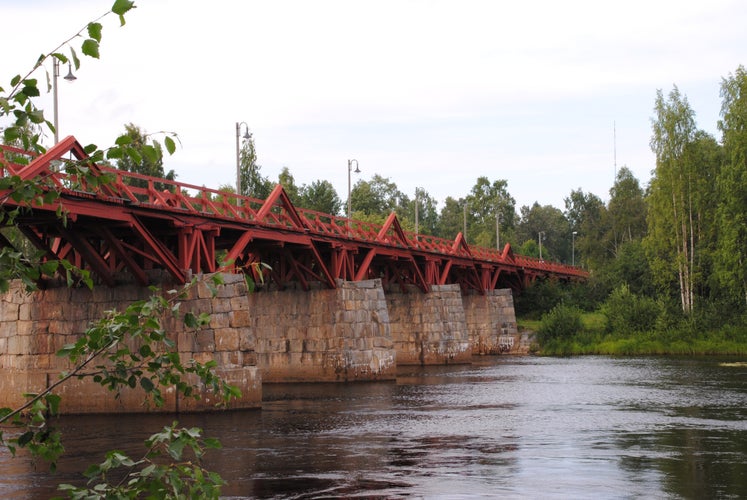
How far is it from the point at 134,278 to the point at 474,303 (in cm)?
4745

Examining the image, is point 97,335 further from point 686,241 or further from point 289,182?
point 289,182

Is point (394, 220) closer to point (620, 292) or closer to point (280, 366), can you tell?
point (280, 366)

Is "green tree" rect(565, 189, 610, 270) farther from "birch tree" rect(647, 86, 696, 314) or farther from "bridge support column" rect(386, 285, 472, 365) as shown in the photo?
"bridge support column" rect(386, 285, 472, 365)

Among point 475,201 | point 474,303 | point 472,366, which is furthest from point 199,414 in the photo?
point 475,201

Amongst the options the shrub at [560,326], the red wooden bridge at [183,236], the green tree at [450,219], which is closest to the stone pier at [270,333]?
the red wooden bridge at [183,236]

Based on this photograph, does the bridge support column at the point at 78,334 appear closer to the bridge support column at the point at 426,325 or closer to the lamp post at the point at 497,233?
the bridge support column at the point at 426,325

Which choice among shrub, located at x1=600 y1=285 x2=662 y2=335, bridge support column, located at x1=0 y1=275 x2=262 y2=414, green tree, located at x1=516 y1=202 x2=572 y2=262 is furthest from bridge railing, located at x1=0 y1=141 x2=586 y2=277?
green tree, located at x1=516 y1=202 x2=572 y2=262

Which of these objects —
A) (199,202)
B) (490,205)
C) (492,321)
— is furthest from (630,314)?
(490,205)

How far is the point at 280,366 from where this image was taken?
153 ft

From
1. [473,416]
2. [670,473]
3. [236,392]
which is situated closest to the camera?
[236,392]

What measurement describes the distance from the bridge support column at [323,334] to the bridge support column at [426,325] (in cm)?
1350

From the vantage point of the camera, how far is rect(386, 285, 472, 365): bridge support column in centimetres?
6094

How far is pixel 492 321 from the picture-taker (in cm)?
7506

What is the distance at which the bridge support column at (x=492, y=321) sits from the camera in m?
75.2
